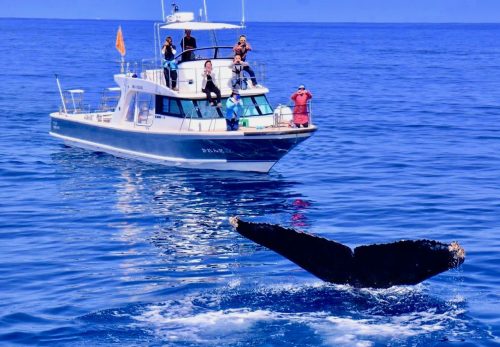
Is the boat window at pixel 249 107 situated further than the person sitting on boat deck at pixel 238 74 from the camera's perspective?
No

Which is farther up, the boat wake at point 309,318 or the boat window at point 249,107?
the boat window at point 249,107

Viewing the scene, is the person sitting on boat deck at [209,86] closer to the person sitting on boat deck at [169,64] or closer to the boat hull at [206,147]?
the boat hull at [206,147]

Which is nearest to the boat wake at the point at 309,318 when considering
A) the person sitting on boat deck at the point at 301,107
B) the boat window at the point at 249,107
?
the person sitting on boat deck at the point at 301,107

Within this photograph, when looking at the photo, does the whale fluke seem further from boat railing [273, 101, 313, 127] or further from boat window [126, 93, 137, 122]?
boat window [126, 93, 137, 122]

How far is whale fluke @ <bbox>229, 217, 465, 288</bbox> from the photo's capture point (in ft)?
50.1

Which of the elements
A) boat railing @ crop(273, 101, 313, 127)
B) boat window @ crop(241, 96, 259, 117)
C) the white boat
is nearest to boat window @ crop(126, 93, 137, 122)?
the white boat

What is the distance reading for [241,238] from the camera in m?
26.4

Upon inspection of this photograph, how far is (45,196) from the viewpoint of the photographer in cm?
3366

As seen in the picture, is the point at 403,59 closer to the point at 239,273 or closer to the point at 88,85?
the point at 88,85

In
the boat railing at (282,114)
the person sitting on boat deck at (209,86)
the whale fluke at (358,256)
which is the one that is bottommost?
the whale fluke at (358,256)

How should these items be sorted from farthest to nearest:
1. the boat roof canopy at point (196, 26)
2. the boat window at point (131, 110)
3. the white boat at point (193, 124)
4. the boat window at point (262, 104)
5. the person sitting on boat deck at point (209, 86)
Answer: the boat window at point (131, 110)
the boat roof canopy at point (196, 26)
the boat window at point (262, 104)
the person sitting on boat deck at point (209, 86)
the white boat at point (193, 124)

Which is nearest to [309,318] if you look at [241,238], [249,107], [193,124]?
[241,238]

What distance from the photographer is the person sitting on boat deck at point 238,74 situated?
37.8 m

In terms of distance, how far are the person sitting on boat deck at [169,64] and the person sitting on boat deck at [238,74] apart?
8.11 feet
